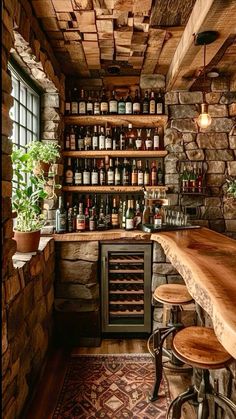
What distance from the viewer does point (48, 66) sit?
10.1ft

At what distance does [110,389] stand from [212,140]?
281 centimetres

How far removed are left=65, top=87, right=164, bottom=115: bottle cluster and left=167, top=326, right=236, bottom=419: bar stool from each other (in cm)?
271

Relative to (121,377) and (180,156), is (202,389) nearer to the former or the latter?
(121,377)

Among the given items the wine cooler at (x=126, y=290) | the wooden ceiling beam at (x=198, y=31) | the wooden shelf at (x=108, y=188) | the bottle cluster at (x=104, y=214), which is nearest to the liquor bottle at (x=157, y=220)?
the bottle cluster at (x=104, y=214)

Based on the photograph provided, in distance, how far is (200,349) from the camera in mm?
1652

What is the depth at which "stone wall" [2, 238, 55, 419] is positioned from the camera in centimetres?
Result: 181

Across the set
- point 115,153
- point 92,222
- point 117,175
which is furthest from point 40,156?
point 117,175

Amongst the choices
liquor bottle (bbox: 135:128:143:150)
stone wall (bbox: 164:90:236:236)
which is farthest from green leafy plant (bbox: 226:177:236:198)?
liquor bottle (bbox: 135:128:143:150)

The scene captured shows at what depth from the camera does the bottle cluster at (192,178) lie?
3.76 metres

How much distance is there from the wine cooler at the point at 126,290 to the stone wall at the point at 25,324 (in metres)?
0.57

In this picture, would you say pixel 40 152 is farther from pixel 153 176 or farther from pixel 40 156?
pixel 153 176

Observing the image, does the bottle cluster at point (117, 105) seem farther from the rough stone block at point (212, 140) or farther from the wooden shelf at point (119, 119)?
the rough stone block at point (212, 140)

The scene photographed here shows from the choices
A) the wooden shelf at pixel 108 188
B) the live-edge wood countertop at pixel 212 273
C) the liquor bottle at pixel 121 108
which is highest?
the liquor bottle at pixel 121 108

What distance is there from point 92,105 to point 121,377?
9.47ft
